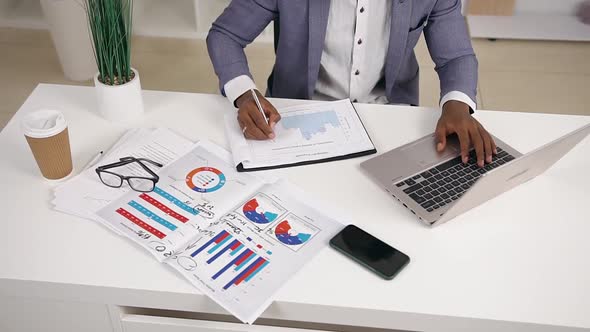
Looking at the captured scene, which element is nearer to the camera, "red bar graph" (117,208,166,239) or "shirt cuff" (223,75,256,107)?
"red bar graph" (117,208,166,239)

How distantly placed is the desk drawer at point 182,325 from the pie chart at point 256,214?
0.19 m

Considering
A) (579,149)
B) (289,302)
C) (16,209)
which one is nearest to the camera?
(289,302)

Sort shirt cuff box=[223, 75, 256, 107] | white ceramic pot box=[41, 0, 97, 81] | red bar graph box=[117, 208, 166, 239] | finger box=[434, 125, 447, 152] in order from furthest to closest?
white ceramic pot box=[41, 0, 97, 81]
shirt cuff box=[223, 75, 256, 107]
finger box=[434, 125, 447, 152]
red bar graph box=[117, 208, 166, 239]

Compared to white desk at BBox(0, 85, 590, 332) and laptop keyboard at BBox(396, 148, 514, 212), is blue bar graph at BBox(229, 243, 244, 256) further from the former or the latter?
laptop keyboard at BBox(396, 148, 514, 212)

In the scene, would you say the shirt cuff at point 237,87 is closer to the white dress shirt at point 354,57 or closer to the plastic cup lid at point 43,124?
the white dress shirt at point 354,57

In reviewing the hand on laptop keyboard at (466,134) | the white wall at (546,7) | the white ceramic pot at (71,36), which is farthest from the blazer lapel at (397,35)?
the white wall at (546,7)

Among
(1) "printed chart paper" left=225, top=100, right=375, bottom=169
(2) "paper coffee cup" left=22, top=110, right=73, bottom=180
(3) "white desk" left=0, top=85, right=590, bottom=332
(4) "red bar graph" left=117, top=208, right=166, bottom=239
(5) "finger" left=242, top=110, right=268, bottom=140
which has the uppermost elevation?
(2) "paper coffee cup" left=22, top=110, right=73, bottom=180

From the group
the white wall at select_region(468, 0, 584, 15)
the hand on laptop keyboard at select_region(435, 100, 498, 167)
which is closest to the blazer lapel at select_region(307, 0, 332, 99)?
the hand on laptop keyboard at select_region(435, 100, 498, 167)

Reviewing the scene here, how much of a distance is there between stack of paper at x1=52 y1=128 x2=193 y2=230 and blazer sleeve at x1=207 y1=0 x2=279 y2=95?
0.28 meters

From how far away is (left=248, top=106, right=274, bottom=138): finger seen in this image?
134 cm

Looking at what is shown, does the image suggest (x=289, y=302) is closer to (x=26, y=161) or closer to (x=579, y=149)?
(x=26, y=161)

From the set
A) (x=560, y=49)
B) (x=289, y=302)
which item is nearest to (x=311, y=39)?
(x=289, y=302)

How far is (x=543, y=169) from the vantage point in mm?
1267

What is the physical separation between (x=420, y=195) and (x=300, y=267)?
12.0 inches
